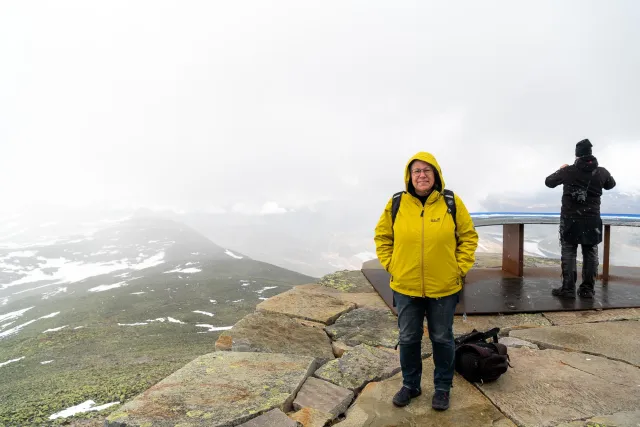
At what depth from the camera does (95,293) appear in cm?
13025

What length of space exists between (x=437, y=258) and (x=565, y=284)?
4.86m

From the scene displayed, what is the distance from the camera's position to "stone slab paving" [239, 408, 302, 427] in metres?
3.38

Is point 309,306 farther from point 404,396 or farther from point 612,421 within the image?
point 612,421

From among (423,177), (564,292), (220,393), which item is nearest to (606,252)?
(564,292)

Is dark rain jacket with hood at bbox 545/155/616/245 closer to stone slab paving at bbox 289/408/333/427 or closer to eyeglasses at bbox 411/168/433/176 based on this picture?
eyeglasses at bbox 411/168/433/176

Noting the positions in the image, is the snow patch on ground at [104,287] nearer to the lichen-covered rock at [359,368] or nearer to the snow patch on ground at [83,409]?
the snow patch on ground at [83,409]

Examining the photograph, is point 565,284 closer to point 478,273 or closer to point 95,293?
point 478,273

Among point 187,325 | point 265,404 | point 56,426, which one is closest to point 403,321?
point 265,404

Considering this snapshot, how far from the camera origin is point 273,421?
3.43 metres

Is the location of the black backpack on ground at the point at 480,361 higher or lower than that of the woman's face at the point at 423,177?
lower

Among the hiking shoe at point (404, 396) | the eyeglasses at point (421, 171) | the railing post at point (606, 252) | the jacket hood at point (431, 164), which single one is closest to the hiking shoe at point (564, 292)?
the railing post at point (606, 252)

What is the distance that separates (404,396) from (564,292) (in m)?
4.90

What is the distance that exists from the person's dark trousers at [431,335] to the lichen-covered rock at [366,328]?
1.42m

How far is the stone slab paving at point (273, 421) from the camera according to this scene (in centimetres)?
338
